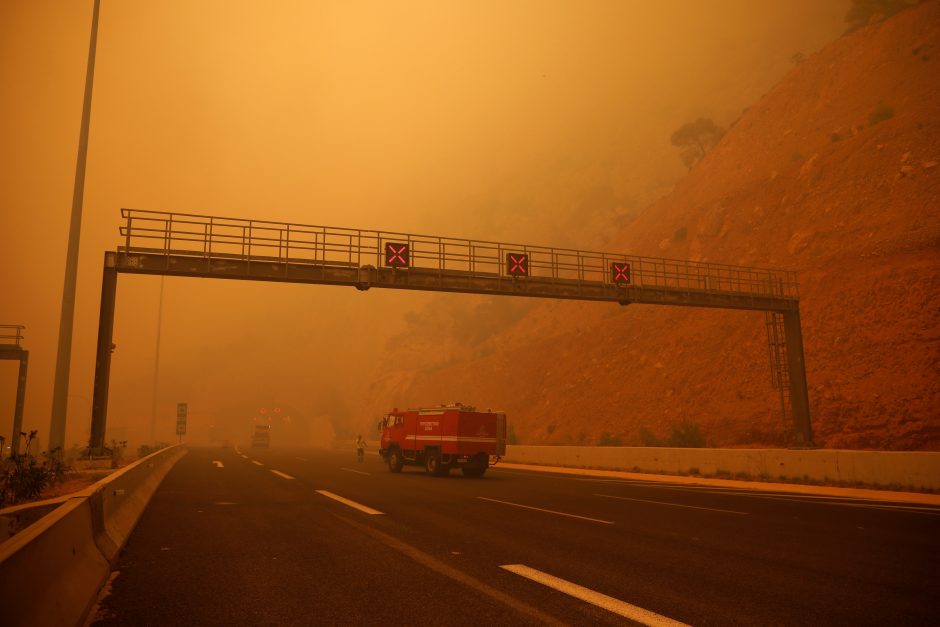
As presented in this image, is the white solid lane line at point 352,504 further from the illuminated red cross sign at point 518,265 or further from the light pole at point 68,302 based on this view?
the illuminated red cross sign at point 518,265

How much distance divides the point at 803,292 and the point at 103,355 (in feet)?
129

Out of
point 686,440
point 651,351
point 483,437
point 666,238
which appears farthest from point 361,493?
point 666,238

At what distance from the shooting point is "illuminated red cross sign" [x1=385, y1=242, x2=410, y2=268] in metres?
23.7

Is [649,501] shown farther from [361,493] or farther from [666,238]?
[666,238]

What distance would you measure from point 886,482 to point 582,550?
46.1ft

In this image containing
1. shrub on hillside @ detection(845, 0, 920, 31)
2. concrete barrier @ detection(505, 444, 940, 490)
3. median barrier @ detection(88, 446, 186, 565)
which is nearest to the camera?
median barrier @ detection(88, 446, 186, 565)

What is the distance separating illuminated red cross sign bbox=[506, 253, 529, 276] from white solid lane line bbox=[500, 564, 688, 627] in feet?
61.5

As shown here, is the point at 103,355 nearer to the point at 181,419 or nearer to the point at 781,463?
the point at 781,463

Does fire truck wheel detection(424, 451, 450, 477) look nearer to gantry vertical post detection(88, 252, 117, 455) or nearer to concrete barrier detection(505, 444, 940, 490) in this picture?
concrete barrier detection(505, 444, 940, 490)

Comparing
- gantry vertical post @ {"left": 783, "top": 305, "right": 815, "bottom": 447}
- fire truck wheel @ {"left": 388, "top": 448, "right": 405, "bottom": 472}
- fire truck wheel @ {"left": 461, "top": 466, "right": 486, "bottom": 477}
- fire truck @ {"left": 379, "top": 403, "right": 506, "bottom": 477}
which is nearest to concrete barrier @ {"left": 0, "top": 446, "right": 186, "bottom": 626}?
fire truck @ {"left": 379, "top": 403, "right": 506, "bottom": 477}

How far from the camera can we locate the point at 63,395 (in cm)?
1933

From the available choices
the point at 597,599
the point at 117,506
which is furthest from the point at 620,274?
the point at 597,599

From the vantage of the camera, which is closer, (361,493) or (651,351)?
(361,493)

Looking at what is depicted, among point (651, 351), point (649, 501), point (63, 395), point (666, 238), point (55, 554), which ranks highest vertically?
point (666, 238)
